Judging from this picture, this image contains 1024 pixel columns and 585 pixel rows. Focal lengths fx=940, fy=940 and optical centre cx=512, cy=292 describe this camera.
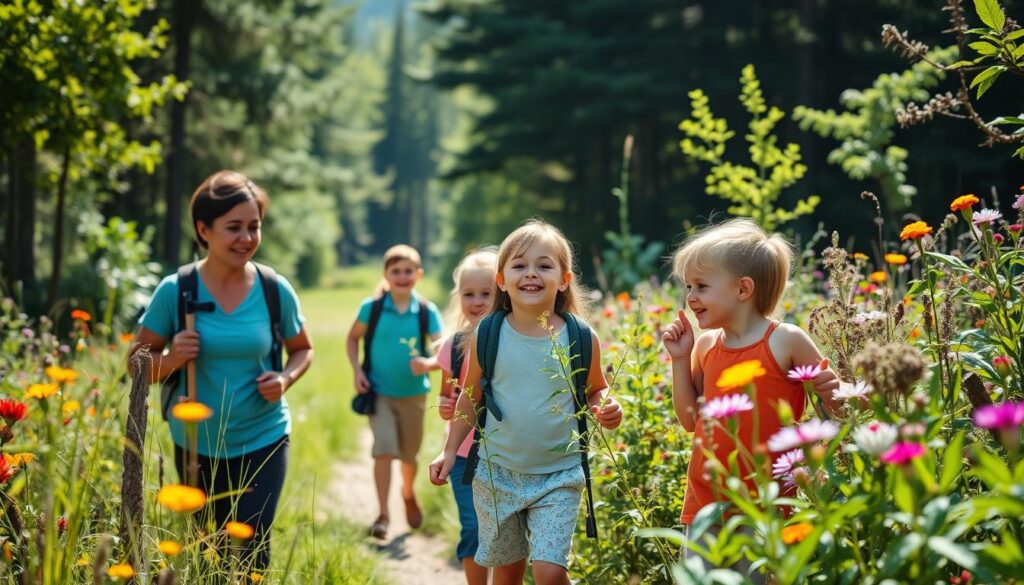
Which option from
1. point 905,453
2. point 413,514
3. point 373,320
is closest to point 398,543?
point 413,514

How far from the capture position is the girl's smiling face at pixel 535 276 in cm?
341

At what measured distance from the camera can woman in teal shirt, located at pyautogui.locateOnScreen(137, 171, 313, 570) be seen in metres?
3.88

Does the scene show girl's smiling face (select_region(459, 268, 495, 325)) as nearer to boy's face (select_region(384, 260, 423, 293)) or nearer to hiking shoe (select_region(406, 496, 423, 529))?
boy's face (select_region(384, 260, 423, 293))

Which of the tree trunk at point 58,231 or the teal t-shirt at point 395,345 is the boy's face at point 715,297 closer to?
the teal t-shirt at point 395,345

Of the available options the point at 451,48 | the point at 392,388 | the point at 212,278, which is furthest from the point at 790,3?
the point at 212,278

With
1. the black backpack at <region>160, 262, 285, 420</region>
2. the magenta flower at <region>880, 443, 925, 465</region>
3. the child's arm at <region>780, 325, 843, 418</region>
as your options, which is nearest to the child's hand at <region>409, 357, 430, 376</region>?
the black backpack at <region>160, 262, 285, 420</region>

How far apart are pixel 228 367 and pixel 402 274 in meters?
2.12

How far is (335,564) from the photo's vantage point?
13.3ft

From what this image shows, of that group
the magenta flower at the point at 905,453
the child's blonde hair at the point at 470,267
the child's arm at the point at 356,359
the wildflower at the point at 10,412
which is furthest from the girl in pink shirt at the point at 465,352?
the magenta flower at the point at 905,453

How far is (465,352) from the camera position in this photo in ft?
13.4

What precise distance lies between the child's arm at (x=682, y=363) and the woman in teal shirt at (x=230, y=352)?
1.70 metres

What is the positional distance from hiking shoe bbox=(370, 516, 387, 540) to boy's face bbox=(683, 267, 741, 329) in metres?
3.40

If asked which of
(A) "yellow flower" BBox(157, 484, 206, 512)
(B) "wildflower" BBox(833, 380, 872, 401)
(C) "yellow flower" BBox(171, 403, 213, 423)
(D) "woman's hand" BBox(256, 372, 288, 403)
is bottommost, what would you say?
(D) "woman's hand" BBox(256, 372, 288, 403)

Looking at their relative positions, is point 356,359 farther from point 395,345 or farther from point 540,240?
point 540,240
